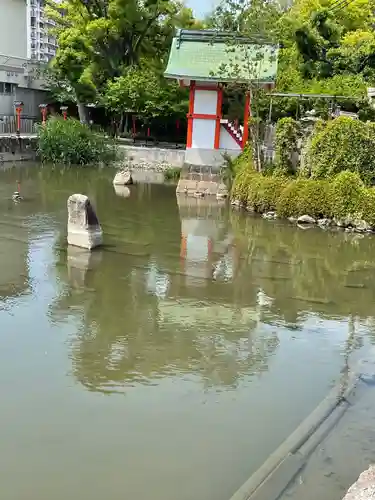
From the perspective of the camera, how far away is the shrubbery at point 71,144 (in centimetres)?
2911

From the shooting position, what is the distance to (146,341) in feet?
27.4

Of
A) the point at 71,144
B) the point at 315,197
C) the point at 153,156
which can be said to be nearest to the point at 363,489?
the point at 315,197

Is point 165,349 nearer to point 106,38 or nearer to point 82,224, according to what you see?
point 82,224

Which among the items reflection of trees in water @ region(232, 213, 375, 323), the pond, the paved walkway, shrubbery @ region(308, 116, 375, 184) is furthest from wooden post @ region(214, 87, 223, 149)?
the paved walkway

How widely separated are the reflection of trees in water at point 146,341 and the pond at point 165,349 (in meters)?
0.03

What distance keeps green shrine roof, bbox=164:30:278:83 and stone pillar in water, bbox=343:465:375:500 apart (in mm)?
18065

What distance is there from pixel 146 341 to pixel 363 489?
4708 mm

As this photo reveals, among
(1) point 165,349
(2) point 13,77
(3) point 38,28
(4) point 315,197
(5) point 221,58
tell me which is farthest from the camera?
(3) point 38,28

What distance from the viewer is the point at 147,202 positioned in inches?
806

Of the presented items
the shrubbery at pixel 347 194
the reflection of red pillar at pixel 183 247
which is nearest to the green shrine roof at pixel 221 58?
the shrubbery at pixel 347 194

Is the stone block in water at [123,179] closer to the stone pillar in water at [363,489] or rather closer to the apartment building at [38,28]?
the stone pillar in water at [363,489]

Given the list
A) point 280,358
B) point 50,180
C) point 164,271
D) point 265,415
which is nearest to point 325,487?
point 265,415

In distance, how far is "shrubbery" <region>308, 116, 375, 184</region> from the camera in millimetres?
16859

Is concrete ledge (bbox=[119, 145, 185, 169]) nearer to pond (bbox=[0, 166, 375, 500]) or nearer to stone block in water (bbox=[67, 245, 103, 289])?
pond (bbox=[0, 166, 375, 500])
